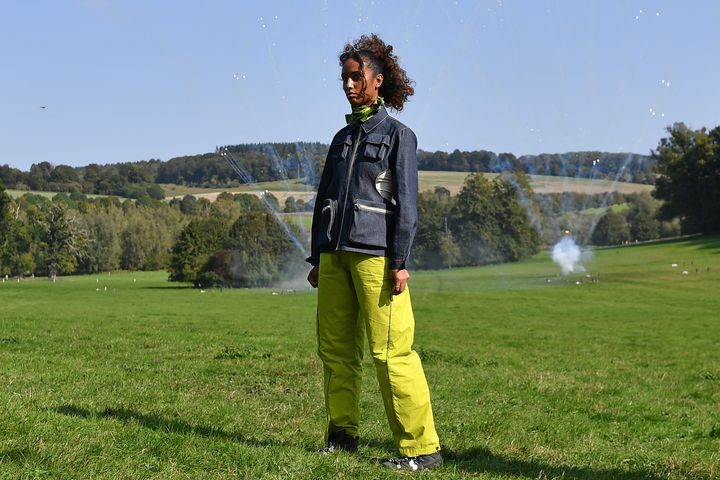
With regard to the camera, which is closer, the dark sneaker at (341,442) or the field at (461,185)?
the dark sneaker at (341,442)

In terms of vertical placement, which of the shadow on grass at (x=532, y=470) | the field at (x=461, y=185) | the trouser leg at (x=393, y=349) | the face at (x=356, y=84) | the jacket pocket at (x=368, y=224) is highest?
the field at (x=461, y=185)

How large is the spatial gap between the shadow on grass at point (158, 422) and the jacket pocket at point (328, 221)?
1.59 metres

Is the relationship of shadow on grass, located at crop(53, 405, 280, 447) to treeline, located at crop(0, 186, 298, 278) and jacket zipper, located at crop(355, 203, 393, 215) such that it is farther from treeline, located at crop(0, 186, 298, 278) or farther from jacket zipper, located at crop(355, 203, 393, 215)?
treeline, located at crop(0, 186, 298, 278)

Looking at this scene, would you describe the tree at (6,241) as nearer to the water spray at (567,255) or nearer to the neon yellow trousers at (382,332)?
the water spray at (567,255)

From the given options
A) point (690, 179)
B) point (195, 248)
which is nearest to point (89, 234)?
point (195, 248)

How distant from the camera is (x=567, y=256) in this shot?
88.1 m

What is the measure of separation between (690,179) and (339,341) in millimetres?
103284

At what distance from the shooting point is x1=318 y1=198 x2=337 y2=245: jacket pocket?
18.6 ft

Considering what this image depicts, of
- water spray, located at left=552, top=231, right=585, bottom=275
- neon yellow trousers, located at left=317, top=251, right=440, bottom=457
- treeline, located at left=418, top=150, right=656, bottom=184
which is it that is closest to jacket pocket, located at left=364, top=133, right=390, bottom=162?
neon yellow trousers, located at left=317, top=251, right=440, bottom=457

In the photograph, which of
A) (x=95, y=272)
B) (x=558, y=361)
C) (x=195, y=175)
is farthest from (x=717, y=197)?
(x=195, y=175)

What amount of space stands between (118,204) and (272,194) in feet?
144

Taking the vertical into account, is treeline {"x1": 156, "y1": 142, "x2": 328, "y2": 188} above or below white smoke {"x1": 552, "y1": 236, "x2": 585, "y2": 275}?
above

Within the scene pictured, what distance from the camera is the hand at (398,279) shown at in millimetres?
5492

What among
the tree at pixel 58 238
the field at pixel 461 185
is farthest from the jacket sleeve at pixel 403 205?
the tree at pixel 58 238
